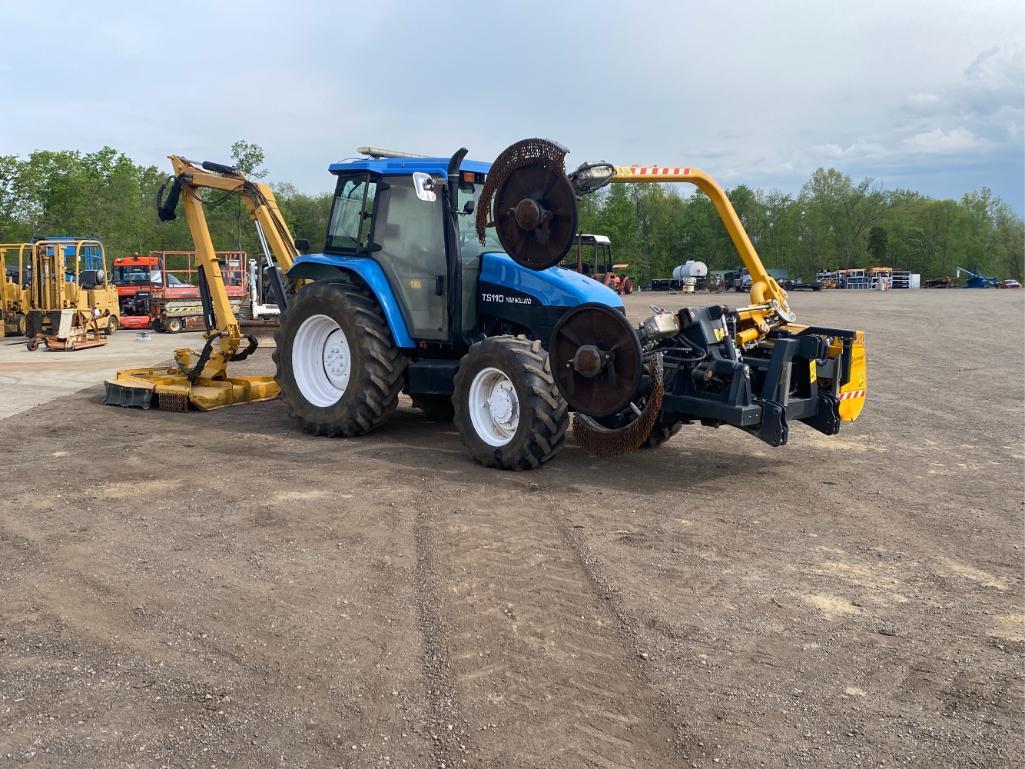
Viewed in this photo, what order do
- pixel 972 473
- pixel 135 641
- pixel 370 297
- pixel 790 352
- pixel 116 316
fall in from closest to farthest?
pixel 135 641
pixel 790 352
pixel 972 473
pixel 370 297
pixel 116 316

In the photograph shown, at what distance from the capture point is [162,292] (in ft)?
83.4

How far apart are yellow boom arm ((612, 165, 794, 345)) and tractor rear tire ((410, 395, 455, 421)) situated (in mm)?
3295

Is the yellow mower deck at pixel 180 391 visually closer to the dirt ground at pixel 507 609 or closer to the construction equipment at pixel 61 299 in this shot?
the dirt ground at pixel 507 609

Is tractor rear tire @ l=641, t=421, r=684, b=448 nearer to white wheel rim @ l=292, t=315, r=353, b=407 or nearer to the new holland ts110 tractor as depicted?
the new holland ts110 tractor

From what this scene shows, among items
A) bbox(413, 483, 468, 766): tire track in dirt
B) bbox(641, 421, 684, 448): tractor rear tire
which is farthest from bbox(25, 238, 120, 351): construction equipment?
bbox(413, 483, 468, 766): tire track in dirt

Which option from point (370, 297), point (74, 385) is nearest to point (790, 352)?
point (370, 297)

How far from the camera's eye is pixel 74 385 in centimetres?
1334

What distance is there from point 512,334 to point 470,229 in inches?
41.9

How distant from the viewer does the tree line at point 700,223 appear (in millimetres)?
43531

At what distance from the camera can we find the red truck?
82.0ft

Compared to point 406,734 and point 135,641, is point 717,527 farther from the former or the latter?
point 135,641

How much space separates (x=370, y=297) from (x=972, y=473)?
5.62 metres

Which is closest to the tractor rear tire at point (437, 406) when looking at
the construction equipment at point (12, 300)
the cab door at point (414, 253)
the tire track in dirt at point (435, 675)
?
the cab door at point (414, 253)

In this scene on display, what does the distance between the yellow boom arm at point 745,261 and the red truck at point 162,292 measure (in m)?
18.2
